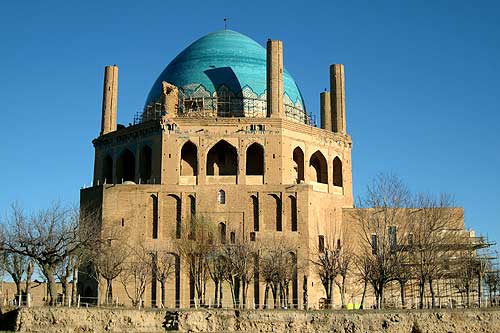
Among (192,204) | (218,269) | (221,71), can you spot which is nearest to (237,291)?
(218,269)

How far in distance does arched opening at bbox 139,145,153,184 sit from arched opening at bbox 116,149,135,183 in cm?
144

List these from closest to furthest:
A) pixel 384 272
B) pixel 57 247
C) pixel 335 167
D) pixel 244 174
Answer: pixel 57 247
pixel 384 272
pixel 244 174
pixel 335 167

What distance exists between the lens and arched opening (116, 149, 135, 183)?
156 feet

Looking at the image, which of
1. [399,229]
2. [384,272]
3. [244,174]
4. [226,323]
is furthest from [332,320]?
[244,174]

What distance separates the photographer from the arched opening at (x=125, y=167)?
47.5 metres

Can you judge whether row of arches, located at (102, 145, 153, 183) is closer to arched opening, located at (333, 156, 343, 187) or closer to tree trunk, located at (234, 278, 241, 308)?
tree trunk, located at (234, 278, 241, 308)

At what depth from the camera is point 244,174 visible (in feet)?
142

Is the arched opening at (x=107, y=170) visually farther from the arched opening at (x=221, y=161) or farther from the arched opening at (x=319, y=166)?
the arched opening at (x=319, y=166)

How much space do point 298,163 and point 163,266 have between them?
11260 millimetres

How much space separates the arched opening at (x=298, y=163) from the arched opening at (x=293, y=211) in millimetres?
2874

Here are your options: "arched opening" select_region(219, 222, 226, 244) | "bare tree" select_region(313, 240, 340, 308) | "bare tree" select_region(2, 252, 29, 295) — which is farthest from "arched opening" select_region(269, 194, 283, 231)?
"bare tree" select_region(2, 252, 29, 295)

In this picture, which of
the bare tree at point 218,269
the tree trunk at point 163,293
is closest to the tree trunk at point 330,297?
the bare tree at point 218,269

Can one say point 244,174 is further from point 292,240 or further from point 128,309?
point 128,309

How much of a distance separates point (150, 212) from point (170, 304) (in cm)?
558
